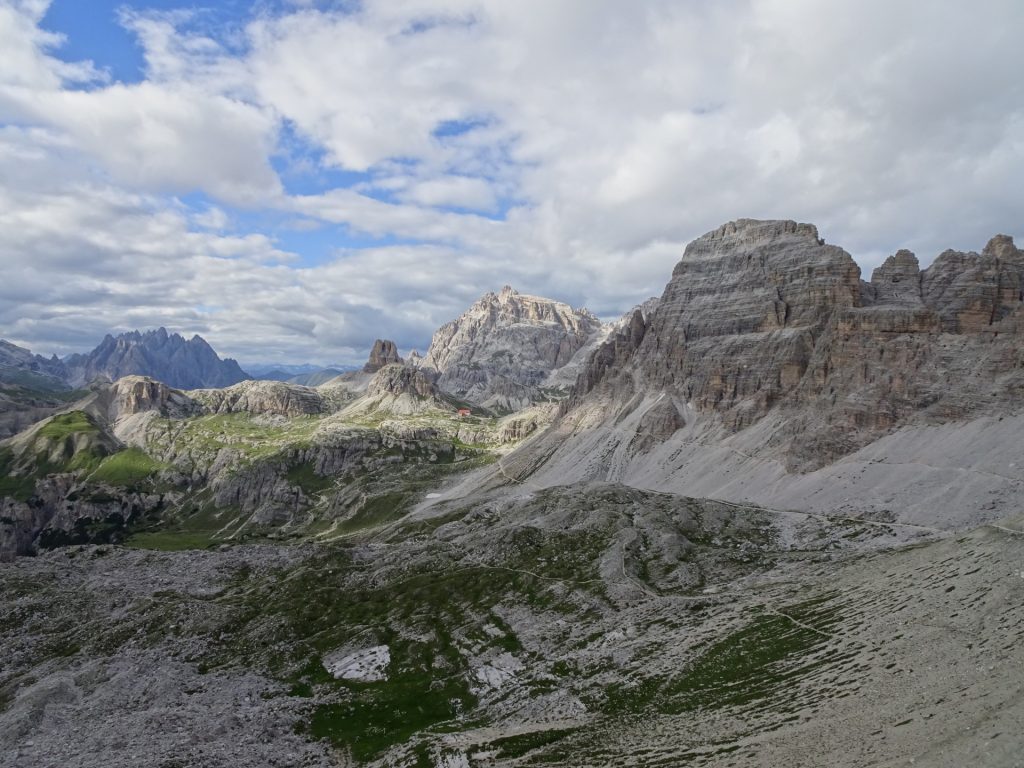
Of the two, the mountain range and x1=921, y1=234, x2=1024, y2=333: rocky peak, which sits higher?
x1=921, y1=234, x2=1024, y2=333: rocky peak

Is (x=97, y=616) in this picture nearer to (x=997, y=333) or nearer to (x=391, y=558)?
(x=391, y=558)

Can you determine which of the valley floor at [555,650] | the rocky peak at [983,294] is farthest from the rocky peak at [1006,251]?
the valley floor at [555,650]

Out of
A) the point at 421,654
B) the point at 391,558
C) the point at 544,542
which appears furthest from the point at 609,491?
the point at 421,654

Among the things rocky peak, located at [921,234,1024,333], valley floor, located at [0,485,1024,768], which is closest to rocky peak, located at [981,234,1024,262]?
rocky peak, located at [921,234,1024,333]

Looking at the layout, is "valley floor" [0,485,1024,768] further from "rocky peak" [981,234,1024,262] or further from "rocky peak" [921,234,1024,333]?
"rocky peak" [981,234,1024,262]

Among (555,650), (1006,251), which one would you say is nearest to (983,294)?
(1006,251)

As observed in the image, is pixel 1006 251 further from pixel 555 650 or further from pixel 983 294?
pixel 555 650

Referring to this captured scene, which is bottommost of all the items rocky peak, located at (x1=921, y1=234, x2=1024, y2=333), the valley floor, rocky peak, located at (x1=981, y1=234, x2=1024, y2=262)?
the valley floor

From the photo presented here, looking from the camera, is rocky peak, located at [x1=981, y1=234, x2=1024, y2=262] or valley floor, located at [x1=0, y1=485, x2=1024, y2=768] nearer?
valley floor, located at [x1=0, y1=485, x2=1024, y2=768]

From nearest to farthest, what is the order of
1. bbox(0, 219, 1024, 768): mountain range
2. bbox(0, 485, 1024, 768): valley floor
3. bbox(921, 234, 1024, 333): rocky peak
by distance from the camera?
bbox(0, 485, 1024, 768): valley floor → bbox(0, 219, 1024, 768): mountain range → bbox(921, 234, 1024, 333): rocky peak

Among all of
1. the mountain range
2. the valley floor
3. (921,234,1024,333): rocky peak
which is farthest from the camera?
(921,234,1024,333): rocky peak

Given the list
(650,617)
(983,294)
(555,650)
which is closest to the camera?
(555,650)

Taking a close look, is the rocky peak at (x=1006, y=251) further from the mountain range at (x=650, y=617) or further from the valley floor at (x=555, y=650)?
the valley floor at (x=555, y=650)

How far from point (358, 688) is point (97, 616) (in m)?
60.5
